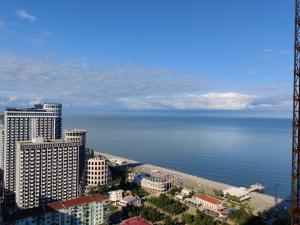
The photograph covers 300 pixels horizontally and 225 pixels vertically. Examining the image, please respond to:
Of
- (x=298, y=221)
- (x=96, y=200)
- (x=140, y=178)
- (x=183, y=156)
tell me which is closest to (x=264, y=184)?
(x=140, y=178)

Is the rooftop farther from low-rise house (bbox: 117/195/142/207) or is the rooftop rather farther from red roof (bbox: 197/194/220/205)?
low-rise house (bbox: 117/195/142/207)

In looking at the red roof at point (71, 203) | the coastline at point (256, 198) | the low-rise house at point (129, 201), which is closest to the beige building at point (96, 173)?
the low-rise house at point (129, 201)

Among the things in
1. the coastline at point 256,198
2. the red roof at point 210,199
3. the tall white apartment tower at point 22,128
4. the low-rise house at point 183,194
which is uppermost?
the tall white apartment tower at point 22,128

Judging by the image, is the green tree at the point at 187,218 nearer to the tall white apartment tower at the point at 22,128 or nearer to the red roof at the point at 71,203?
the red roof at the point at 71,203

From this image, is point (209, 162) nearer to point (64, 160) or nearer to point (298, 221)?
point (64, 160)

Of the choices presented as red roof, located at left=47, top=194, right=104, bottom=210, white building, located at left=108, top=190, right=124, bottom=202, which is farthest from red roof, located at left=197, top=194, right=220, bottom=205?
red roof, located at left=47, top=194, right=104, bottom=210

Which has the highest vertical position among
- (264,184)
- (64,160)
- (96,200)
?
(64,160)
